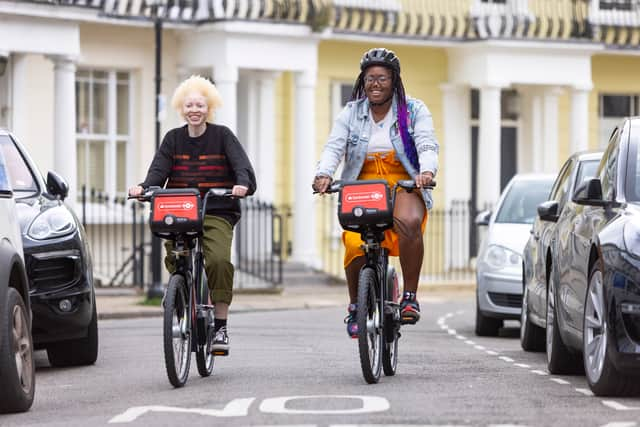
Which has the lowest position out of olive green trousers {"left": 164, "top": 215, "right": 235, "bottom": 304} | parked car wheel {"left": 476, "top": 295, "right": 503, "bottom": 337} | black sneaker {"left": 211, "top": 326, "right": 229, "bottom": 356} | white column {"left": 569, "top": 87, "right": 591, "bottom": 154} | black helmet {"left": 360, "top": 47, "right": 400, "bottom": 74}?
parked car wheel {"left": 476, "top": 295, "right": 503, "bottom": 337}

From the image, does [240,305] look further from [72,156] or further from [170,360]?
[170,360]

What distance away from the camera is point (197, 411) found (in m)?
9.38

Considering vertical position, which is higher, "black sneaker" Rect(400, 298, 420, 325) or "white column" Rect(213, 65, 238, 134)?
"white column" Rect(213, 65, 238, 134)

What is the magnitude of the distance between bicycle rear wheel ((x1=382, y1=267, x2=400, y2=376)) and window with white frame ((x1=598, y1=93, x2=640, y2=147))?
82.9 feet

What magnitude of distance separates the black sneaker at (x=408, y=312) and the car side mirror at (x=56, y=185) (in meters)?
3.31

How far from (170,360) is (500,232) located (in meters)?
7.92

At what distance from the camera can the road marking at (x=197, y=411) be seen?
30.0 ft

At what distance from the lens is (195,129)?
1173 centimetres

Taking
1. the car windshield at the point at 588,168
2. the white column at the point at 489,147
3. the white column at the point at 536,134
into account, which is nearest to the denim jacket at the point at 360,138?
the car windshield at the point at 588,168

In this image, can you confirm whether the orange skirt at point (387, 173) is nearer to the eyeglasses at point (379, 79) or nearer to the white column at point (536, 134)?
the eyeglasses at point (379, 79)

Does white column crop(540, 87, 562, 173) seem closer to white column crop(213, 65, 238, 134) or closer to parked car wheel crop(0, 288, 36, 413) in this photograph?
white column crop(213, 65, 238, 134)

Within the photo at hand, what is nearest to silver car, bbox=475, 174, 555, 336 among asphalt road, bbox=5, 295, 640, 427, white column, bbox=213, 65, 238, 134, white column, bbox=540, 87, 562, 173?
asphalt road, bbox=5, 295, 640, 427

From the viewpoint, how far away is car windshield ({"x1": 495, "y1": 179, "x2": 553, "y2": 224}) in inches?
715

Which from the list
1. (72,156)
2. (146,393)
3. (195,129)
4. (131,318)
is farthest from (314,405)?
(72,156)
